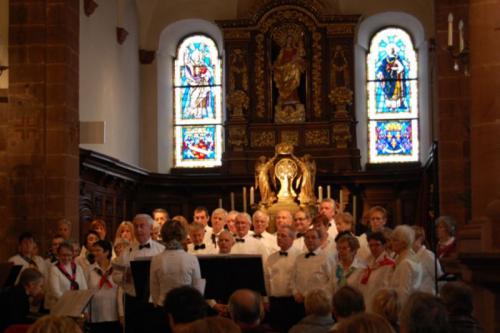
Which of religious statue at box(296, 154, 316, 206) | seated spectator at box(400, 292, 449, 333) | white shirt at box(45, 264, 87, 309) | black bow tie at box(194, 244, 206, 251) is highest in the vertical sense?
religious statue at box(296, 154, 316, 206)

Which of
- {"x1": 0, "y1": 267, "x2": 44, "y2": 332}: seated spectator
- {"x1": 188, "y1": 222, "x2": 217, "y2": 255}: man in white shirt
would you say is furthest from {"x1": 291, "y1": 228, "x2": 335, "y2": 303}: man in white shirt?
{"x1": 0, "y1": 267, "x2": 44, "y2": 332}: seated spectator

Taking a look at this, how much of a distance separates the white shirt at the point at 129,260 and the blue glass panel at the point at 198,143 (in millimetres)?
12615

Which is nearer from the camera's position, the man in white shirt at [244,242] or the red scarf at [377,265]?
the red scarf at [377,265]

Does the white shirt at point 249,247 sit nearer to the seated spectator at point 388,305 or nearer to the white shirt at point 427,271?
the white shirt at point 427,271

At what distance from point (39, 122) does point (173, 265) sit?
6.65 metres

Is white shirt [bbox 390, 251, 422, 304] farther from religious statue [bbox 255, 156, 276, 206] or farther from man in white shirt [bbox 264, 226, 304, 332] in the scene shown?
religious statue [bbox 255, 156, 276, 206]

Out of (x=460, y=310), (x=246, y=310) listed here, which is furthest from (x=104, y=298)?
(x=460, y=310)

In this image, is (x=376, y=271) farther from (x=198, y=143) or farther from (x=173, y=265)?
(x=198, y=143)

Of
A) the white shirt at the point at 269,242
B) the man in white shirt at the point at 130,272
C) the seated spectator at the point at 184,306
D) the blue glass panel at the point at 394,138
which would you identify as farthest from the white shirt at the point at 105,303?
the blue glass panel at the point at 394,138

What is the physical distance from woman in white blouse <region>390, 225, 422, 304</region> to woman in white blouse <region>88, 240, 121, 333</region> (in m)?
3.76

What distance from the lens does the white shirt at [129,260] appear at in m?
9.87

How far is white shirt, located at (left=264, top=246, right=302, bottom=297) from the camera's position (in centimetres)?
1057

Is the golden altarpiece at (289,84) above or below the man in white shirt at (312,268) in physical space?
above

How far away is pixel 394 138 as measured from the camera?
73.1 ft
